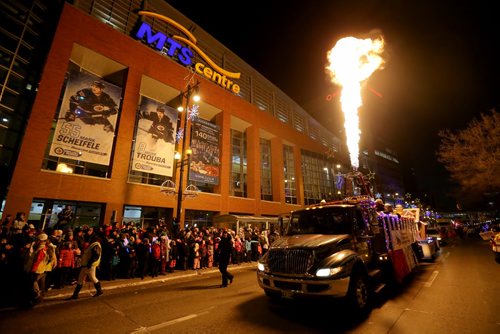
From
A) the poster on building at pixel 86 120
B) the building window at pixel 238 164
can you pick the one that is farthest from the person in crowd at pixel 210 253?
the building window at pixel 238 164

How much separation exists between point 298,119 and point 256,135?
13766 mm

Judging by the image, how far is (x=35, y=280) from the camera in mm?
7121

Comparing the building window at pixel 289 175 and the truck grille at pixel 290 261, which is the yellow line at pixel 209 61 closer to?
the building window at pixel 289 175

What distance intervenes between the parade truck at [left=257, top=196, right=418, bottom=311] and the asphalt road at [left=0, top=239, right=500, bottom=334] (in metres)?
0.54

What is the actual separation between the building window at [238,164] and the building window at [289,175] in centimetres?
785

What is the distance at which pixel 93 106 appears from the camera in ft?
55.6

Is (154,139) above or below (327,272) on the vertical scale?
above

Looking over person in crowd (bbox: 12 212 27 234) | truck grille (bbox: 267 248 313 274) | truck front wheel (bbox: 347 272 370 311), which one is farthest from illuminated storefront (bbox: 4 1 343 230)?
truck front wheel (bbox: 347 272 370 311)

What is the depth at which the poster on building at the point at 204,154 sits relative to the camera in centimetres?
2200

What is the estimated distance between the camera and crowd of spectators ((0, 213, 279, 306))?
762cm

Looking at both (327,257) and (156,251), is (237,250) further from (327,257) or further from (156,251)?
(327,257)

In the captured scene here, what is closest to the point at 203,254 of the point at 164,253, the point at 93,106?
the point at 164,253

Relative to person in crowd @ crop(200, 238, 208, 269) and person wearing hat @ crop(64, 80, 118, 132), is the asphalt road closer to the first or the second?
person in crowd @ crop(200, 238, 208, 269)

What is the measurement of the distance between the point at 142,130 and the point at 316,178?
31077 millimetres
